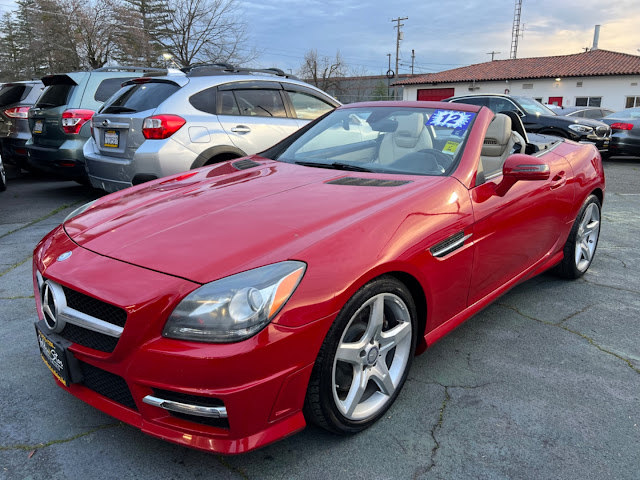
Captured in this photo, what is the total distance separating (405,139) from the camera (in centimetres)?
303

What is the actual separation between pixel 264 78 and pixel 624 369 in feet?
15.4

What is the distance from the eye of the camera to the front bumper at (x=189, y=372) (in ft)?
5.36

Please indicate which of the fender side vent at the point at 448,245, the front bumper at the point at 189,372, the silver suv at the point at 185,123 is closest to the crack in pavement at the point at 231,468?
the front bumper at the point at 189,372

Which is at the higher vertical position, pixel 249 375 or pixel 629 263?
pixel 249 375

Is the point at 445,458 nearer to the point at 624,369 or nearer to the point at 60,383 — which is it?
the point at 624,369

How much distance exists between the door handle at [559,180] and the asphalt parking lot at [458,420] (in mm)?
880

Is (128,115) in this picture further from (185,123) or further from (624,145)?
(624,145)

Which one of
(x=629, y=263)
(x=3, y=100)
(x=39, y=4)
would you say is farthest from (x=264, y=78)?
(x=39, y=4)

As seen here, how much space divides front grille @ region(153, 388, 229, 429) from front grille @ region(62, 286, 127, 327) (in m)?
0.29

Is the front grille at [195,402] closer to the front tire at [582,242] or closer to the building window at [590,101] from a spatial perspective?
the front tire at [582,242]

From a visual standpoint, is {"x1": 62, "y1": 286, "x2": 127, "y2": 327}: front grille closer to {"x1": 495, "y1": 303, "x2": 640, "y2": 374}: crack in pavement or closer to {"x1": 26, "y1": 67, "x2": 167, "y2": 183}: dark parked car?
{"x1": 495, "y1": 303, "x2": 640, "y2": 374}: crack in pavement

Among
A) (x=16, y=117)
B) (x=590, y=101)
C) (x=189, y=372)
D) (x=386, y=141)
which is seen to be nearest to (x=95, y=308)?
(x=189, y=372)

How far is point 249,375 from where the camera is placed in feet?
5.41

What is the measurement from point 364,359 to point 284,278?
1.96 ft
